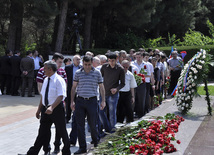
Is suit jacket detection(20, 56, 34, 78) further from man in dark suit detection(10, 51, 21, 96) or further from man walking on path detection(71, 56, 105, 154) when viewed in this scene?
man walking on path detection(71, 56, 105, 154)

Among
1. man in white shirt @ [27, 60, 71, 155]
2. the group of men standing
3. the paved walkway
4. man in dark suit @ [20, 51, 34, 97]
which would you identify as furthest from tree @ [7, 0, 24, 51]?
man in white shirt @ [27, 60, 71, 155]

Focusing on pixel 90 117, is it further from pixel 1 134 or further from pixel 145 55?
pixel 145 55

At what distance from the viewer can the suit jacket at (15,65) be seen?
48.3 ft

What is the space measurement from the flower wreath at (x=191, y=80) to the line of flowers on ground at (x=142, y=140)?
7.76 feet

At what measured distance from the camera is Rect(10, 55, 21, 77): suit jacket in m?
14.7

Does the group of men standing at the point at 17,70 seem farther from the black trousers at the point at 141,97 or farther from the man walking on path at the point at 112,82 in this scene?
the man walking on path at the point at 112,82

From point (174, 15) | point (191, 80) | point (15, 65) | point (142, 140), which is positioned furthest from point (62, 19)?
point (142, 140)

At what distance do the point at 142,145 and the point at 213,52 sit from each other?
20625 mm

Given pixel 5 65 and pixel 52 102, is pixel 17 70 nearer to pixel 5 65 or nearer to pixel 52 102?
pixel 5 65

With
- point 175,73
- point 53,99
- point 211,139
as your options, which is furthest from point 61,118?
point 175,73

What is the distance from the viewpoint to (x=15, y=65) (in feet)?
48.3

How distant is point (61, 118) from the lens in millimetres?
5727

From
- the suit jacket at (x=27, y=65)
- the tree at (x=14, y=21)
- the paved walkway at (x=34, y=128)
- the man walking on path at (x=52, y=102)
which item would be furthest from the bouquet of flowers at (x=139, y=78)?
the tree at (x=14, y=21)

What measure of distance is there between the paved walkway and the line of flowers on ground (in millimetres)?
224
